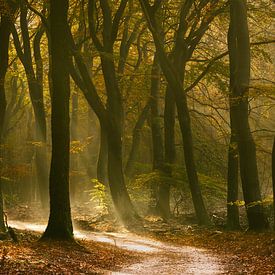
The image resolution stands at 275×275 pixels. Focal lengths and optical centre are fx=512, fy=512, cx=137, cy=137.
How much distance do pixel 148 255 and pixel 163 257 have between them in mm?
567

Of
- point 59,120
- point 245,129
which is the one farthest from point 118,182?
point 59,120

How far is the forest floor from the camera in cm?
881

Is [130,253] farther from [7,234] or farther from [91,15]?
[91,15]

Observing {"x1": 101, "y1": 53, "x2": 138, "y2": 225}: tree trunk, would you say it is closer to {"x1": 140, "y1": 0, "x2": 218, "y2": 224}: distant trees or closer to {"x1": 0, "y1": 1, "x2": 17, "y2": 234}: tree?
{"x1": 140, "y1": 0, "x2": 218, "y2": 224}: distant trees

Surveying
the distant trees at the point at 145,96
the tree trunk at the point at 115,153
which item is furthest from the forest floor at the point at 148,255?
the tree trunk at the point at 115,153

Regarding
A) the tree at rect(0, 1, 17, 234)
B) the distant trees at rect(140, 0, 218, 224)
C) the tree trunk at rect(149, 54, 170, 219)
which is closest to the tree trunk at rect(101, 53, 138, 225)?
the tree trunk at rect(149, 54, 170, 219)

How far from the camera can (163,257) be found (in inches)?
463

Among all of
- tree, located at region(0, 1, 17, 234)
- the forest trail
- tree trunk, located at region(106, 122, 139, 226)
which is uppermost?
tree, located at region(0, 1, 17, 234)

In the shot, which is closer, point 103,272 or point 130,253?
point 103,272

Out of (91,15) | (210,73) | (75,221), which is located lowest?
(75,221)

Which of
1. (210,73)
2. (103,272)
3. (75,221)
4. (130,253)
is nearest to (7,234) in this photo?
(130,253)

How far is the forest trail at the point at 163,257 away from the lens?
953cm

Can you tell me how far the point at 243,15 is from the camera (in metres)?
15.0

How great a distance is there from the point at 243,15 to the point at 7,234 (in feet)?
29.6
